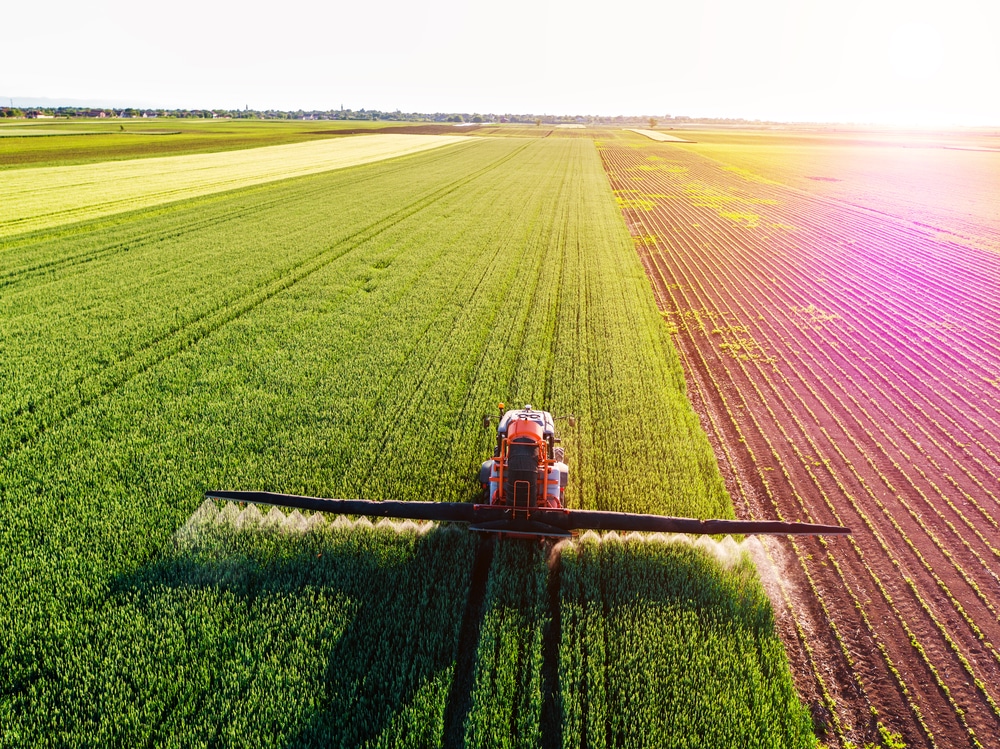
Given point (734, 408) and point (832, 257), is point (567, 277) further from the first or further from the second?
point (832, 257)

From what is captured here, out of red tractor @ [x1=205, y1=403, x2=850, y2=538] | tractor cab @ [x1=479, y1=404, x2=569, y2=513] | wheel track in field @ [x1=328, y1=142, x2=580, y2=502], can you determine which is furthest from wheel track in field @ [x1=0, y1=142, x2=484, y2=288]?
tractor cab @ [x1=479, y1=404, x2=569, y2=513]

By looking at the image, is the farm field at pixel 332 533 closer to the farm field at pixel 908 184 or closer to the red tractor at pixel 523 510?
the red tractor at pixel 523 510

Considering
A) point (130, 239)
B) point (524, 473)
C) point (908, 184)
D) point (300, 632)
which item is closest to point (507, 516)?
point (524, 473)

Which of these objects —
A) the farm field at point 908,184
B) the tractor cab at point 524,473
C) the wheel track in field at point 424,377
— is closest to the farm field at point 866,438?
the tractor cab at point 524,473

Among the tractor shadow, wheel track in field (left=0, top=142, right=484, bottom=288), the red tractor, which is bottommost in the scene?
the tractor shadow

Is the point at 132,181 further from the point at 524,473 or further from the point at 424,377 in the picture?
the point at 524,473

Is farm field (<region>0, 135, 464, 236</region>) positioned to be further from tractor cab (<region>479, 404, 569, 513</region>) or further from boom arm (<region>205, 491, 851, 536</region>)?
tractor cab (<region>479, 404, 569, 513</region>)
